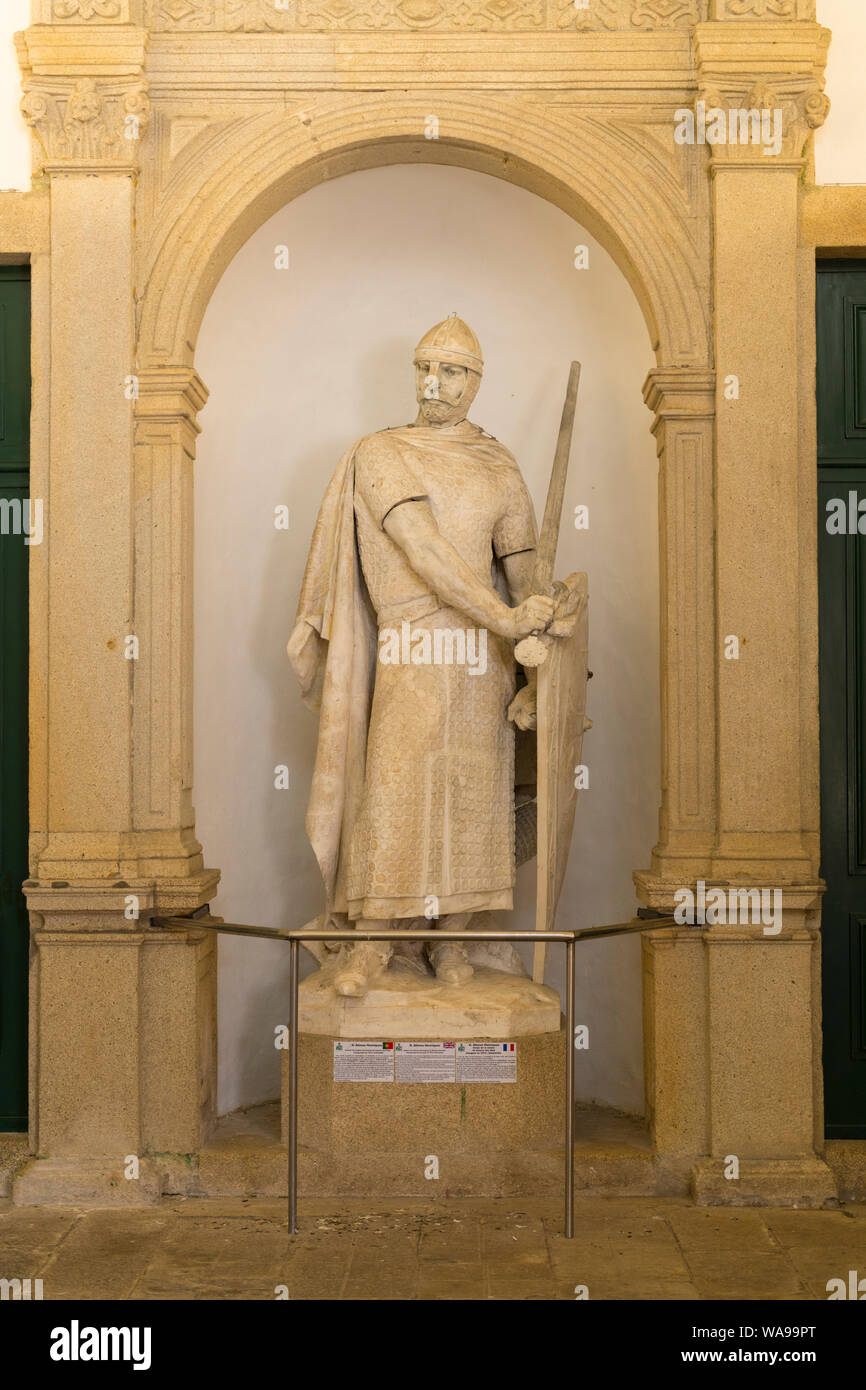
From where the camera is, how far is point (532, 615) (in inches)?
167

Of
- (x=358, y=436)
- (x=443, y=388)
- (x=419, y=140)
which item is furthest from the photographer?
(x=358, y=436)

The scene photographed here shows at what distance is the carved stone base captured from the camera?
4.24 meters

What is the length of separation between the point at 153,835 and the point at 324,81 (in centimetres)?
259

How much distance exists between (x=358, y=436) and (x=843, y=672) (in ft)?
Result: 6.76

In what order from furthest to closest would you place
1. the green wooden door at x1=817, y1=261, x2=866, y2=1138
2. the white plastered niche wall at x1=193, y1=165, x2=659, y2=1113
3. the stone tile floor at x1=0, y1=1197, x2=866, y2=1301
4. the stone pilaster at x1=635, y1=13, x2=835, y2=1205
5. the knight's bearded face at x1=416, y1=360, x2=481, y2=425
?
the white plastered niche wall at x1=193, y1=165, x2=659, y2=1113
the green wooden door at x1=817, y1=261, x2=866, y2=1138
the knight's bearded face at x1=416, y1=360, x2=481, y2=425
the stone pilaster at x1=635, y1=13, x2=835, y2=1205
the stone tile floor at x1=0, y1=1197, x2=866, y2=1301

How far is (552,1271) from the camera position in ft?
12.0

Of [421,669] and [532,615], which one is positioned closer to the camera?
[532,615]

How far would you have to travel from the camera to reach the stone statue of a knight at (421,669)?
438cm

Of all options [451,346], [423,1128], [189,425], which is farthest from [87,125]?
[423,1128]

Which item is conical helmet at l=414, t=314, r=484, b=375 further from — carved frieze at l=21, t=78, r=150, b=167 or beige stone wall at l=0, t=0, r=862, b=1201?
carved frieze at l=21, t=78, r=150, b=167

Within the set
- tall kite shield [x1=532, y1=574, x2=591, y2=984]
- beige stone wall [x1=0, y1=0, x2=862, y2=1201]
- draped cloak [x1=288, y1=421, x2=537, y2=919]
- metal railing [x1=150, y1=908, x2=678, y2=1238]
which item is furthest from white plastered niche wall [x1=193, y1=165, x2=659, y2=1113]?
metal railing [x1=150, y1=908, x2=678, y2=1238]

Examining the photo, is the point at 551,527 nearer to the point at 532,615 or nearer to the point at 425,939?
the point at 532,615

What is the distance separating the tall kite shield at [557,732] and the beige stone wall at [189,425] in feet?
1.09

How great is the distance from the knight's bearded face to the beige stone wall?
62cm
